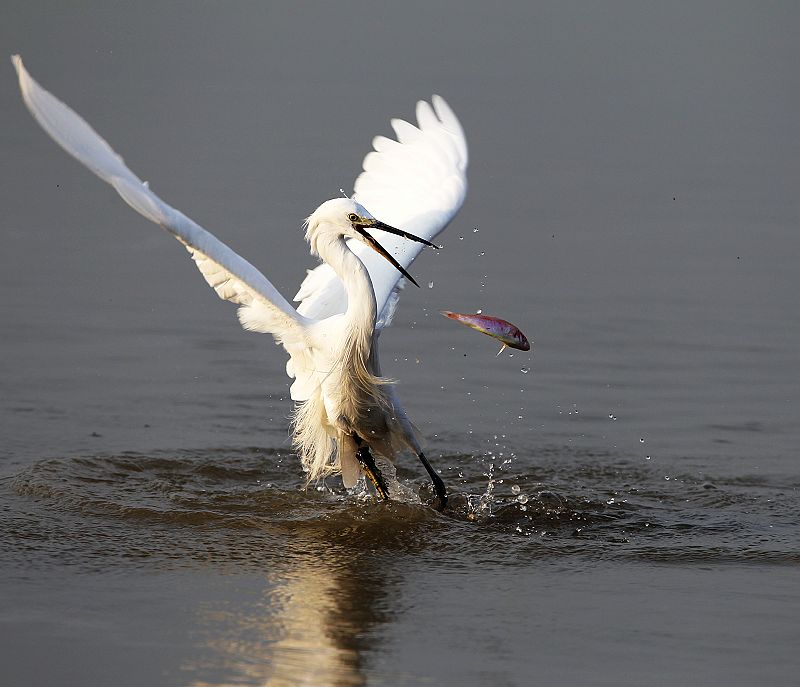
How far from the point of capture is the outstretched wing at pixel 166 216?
5.26m

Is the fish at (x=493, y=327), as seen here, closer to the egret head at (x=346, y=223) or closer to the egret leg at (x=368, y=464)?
the egret head at (x=346, y=223)

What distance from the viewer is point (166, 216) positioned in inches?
223

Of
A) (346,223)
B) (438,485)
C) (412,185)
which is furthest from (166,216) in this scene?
(412,185)

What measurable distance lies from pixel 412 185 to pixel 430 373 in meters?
1.20

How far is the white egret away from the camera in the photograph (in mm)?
5656

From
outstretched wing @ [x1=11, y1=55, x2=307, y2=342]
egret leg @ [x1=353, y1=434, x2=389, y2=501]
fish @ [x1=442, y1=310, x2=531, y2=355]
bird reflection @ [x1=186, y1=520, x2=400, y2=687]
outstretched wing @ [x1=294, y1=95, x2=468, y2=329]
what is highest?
outstretched wing @ [x1=294, y1=95, x2=468, y2=329]

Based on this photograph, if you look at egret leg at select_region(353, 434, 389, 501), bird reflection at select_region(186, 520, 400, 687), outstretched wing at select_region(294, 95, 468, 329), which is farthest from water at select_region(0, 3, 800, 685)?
outstretched wing at select_region(294, 95, 468, 329)

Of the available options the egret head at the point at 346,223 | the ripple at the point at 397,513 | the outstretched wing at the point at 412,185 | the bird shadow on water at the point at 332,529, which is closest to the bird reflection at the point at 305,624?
the bird shadow on water at the point at 332,529

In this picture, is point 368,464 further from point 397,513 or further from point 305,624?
point 305,624

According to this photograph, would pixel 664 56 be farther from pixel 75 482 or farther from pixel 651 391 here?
pixel 75 482

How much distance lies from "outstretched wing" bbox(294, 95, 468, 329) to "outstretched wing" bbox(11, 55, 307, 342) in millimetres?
1045

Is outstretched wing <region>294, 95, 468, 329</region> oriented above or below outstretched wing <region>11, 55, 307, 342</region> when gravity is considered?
above

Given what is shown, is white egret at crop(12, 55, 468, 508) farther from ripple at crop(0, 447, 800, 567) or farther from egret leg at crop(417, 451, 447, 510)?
ripple at crop(0, 447, 800, 567)

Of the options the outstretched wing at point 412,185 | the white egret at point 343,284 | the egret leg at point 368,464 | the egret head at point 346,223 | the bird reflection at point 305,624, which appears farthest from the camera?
the outstretched wing at point 412,185
